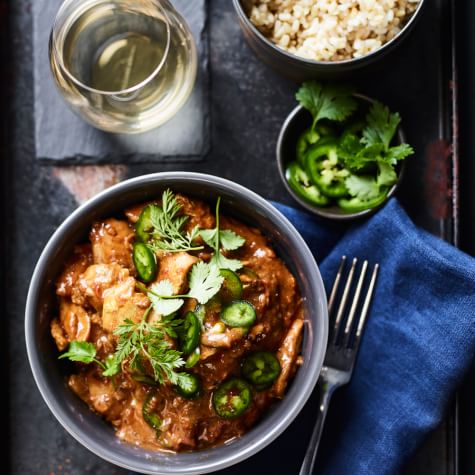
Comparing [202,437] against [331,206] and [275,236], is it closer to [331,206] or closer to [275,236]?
[275,236]

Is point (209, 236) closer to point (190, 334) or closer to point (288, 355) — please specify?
point (190, 334)

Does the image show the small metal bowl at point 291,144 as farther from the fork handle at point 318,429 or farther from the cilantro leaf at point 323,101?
the fork handle at point 318,429

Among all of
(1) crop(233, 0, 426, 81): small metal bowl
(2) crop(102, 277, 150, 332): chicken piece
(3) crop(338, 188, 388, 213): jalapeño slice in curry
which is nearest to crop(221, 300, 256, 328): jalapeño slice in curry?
(2) crop(102, 277, 150, 332): chicken piece

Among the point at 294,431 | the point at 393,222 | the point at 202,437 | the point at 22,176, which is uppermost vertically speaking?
the point at 393,222

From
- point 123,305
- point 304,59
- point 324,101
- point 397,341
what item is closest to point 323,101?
point 324,101

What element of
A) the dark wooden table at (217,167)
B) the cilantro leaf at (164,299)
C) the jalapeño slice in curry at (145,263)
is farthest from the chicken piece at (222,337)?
the dark wooden table at (217,167)

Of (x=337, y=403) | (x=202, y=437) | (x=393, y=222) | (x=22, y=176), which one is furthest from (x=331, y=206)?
(x=22, y=176)
